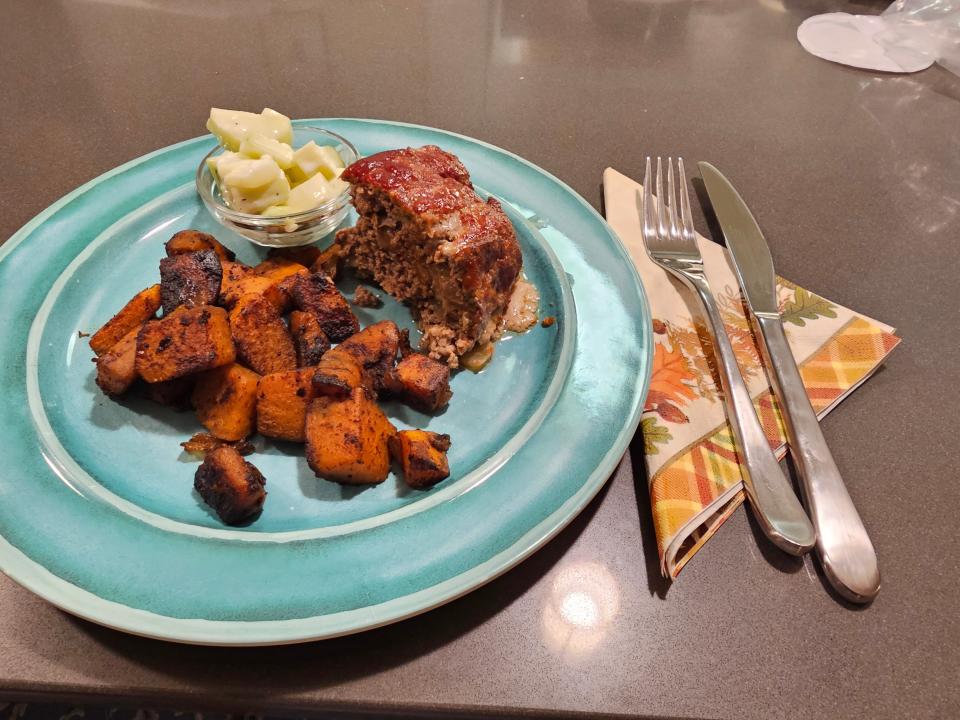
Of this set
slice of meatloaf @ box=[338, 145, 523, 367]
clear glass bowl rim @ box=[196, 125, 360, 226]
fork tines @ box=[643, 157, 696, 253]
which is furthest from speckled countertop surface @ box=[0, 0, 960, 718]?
clear glass bowl rim @ box=[196, 125, 360, 226]

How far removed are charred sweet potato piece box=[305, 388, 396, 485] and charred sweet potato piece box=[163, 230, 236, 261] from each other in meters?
0.62

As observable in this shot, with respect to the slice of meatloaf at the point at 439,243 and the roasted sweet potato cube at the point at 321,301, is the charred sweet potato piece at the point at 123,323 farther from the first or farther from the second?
the slice of meatloaf at the point at 439,243

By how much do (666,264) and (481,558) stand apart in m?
1.07

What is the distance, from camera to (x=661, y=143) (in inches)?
98.8

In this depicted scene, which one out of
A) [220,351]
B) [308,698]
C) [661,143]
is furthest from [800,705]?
[661,143]

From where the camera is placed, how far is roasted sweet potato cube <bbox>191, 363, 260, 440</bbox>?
4.44ft

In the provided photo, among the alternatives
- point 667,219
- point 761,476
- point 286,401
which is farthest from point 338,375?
point 667,219

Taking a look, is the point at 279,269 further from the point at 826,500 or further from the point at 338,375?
the point at 826,500

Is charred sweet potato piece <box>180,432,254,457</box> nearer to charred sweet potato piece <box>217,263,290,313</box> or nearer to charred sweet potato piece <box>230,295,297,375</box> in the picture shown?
charred sweet potato piece <box>230,295,297,375</box>

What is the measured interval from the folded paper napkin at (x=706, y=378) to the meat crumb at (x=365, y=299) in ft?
2.47

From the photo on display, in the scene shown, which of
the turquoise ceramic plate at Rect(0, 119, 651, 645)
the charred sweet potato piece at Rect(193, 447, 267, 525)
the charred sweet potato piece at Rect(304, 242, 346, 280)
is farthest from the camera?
the charred sweet potato piece at Rect(304, 242, 346, 280)

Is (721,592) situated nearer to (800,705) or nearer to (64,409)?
(800,705)

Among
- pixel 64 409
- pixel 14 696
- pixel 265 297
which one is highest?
pixel 265 297

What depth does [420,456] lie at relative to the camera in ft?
4.18
